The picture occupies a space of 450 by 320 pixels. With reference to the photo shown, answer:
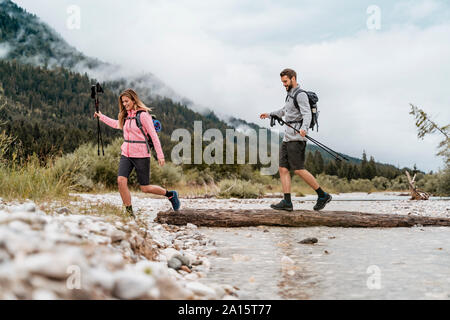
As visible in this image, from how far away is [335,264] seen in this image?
3746mm

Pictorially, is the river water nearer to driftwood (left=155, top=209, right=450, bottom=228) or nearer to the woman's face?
driftwood (left=155, top=209, right=450, bottom=228)

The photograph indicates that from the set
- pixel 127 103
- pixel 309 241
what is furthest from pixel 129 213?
pixel 309 241

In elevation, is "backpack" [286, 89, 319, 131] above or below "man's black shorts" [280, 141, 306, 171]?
above

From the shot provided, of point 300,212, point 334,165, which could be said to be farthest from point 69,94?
point 300,212

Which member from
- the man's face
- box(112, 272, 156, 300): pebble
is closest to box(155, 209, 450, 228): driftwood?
the man's face

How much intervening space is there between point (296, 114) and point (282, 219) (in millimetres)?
1854

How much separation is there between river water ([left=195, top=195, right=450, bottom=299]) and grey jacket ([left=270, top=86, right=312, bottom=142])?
162 cm

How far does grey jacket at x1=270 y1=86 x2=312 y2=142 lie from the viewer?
20.8 ft

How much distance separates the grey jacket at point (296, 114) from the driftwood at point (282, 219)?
1.37 meters

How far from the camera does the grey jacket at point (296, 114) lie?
6.34m

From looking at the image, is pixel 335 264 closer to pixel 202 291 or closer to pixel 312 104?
pixel 202 291

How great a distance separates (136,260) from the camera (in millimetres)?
2959

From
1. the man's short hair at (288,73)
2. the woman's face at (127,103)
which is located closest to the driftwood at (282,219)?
the woman's face at (127,103)

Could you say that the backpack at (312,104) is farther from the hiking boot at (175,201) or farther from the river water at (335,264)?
the hiking boot at (175,201)
